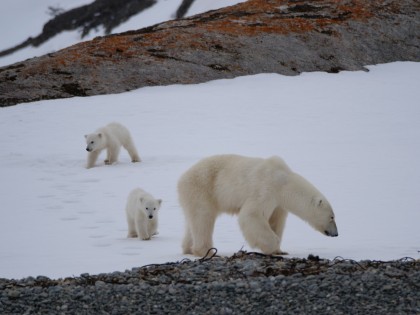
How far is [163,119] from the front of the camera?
18.2 metres

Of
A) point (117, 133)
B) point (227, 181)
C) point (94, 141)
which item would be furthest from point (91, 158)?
point (227, 181)

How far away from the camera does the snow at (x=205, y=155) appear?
7539mm

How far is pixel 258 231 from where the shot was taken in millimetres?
6352

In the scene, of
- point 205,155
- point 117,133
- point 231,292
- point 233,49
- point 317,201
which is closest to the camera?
point 231,292

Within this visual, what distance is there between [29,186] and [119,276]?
7167mm

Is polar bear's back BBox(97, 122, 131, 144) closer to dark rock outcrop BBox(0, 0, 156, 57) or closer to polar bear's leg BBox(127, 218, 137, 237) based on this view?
polar bear's leg BBox(127, 218, 137, 237)

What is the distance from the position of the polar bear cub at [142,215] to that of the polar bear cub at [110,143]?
16.3 feet

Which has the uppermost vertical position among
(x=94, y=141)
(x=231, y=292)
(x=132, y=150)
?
(x=94, y=141)

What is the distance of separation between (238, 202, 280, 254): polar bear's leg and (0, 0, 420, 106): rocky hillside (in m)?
17.2

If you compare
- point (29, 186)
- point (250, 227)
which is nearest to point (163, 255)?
point (250, 227)

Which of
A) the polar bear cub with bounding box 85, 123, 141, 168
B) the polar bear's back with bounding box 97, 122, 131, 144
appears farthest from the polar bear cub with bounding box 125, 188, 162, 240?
the polar bear's back with bounding box 97, 122, 131, 144

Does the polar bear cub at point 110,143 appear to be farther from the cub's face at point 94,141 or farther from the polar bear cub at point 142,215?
the polar bear cub at point 142,215

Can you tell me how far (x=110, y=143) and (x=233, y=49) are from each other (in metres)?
13.7

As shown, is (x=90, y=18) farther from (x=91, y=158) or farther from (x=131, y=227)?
(x=131, y=227)
